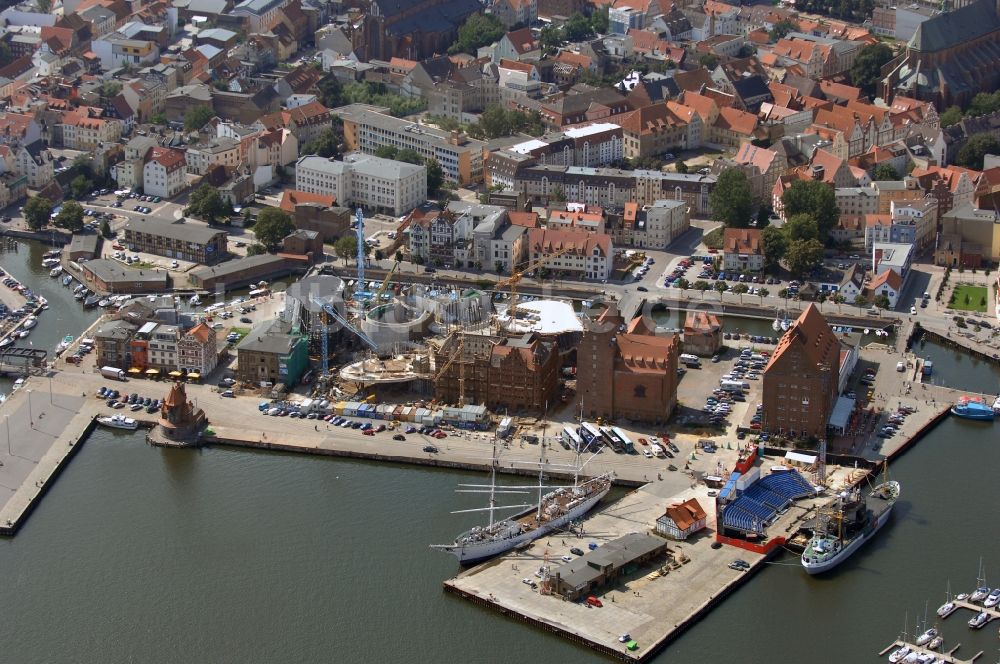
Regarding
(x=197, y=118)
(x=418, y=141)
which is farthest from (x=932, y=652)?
(x=197, y=118)

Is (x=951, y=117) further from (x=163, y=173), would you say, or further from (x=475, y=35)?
(x=163, y=173)

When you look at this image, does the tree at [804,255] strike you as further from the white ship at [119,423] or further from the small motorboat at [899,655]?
the small motorboat at [899,655]

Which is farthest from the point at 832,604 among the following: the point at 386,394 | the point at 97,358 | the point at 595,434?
the point at 97,358

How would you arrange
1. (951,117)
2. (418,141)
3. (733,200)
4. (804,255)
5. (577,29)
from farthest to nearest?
(577,29) < (951,117) < (418,141) < (733,200) < (804,255)

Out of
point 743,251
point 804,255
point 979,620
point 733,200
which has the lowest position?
point 979,620

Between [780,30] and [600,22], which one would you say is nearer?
[780,30]

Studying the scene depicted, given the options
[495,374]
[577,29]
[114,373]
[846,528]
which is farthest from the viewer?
[577,29]

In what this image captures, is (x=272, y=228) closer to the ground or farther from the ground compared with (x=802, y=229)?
farther from the ground
